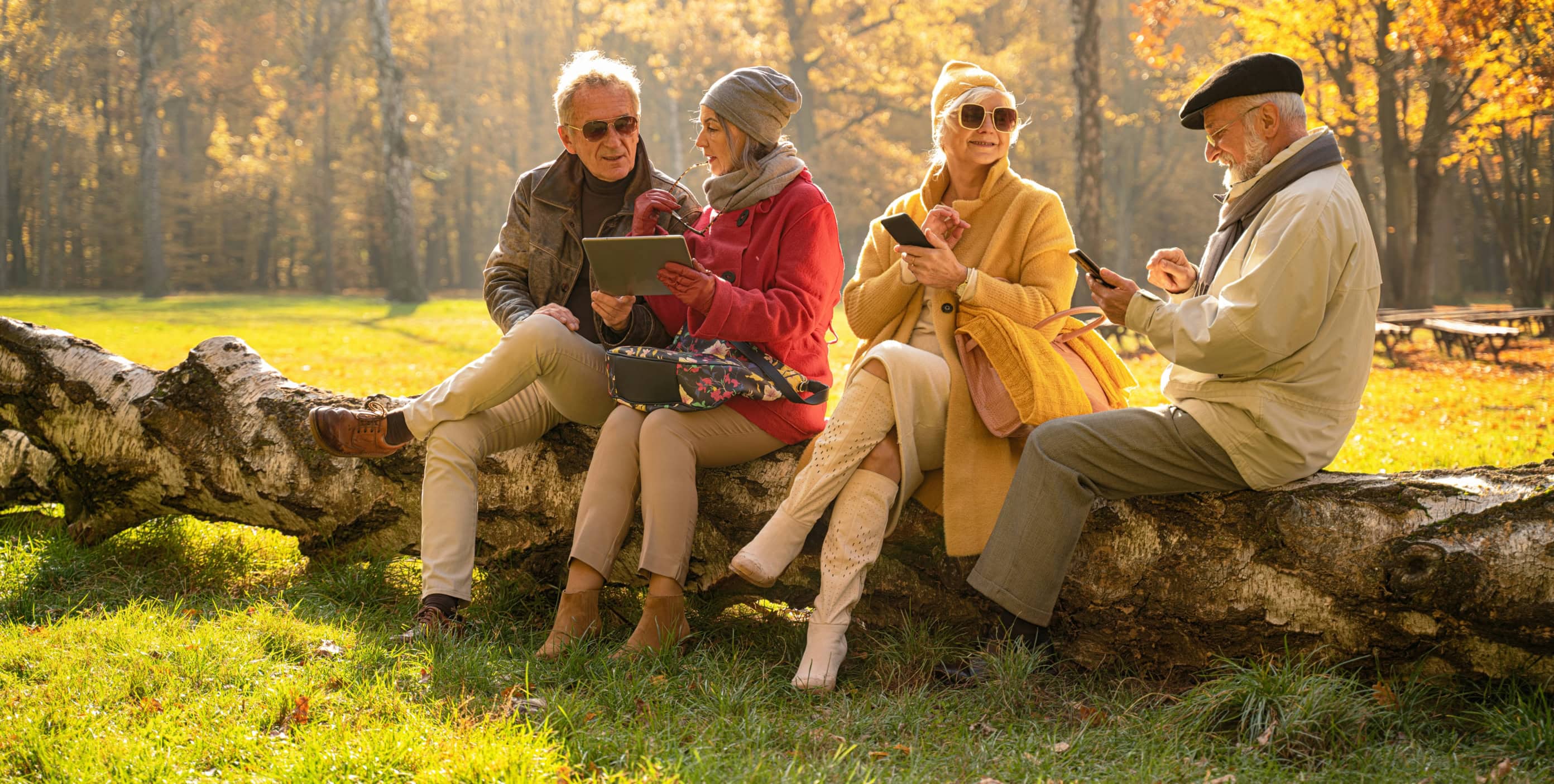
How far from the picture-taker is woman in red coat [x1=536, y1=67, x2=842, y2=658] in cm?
381

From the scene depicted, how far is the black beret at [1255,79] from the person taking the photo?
338 centimetres

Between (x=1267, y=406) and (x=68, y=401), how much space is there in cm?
504

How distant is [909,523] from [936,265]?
86 centimetres

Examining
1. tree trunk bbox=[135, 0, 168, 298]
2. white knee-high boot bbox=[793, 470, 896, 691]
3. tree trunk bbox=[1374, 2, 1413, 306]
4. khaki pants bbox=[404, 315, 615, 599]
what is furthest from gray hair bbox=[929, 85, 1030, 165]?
tree trunk bbox=[135, 0, 168, 298]

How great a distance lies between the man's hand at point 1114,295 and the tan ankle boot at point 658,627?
5.47 ft

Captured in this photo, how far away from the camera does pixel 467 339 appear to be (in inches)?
652

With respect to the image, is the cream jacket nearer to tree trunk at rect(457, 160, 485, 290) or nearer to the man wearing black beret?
the man wearing black beret

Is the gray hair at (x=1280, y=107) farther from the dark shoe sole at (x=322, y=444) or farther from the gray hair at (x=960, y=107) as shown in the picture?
the dark shoe sole at (x=322, y=444)

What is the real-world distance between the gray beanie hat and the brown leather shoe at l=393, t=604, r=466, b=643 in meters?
2.00

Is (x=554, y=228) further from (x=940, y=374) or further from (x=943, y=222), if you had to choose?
(x=940, y=374)

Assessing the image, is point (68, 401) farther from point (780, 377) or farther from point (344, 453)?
point (780, 377)

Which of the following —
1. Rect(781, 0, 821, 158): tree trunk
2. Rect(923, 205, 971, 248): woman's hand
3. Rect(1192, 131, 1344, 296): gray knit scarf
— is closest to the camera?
Rect(1192, 131, 1344, 296): gray knit scarf

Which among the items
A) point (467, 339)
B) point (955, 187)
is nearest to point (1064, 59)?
point (467, 339)

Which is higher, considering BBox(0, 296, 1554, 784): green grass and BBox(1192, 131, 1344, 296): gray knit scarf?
BBox(1192, 131, 1344, 296): gray knit scarf
